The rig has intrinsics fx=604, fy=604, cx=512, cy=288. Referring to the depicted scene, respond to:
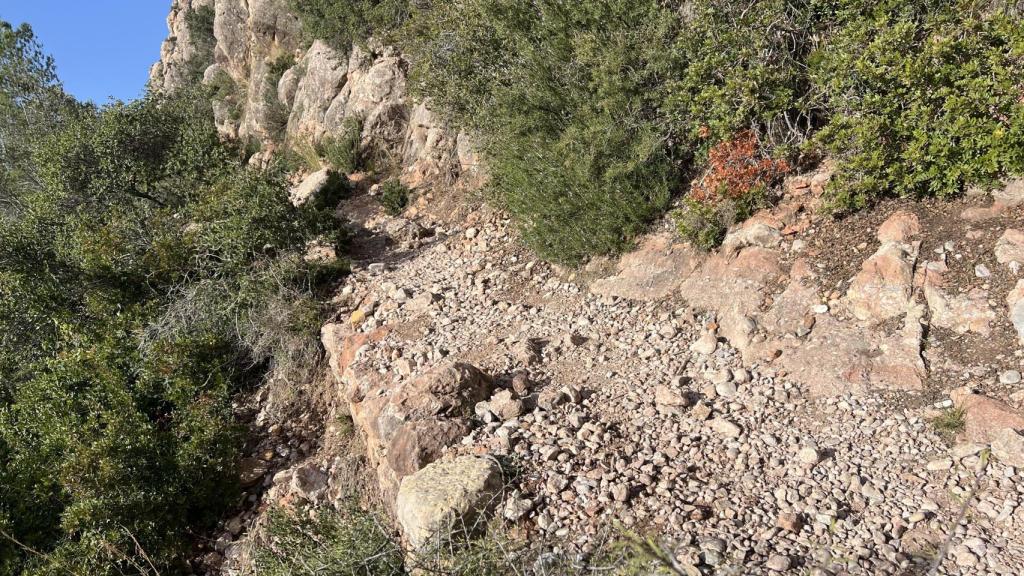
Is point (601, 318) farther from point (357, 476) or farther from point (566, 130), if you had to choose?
point (357, 476)

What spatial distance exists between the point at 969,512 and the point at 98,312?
9174 millimetres

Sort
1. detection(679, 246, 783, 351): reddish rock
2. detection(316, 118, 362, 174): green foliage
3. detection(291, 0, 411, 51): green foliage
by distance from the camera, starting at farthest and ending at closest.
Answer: detection(316, 118, 362, 174): green foliage, detection(291, 0, 411, 51): green foliage, detection(679, 246, 783, 351): reddish rock

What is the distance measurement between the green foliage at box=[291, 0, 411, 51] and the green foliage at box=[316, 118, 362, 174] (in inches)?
75.8

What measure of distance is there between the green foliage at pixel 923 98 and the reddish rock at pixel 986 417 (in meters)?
1.78

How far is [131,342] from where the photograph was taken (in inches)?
288

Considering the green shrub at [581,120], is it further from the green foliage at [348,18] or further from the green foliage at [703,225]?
the green foliage at [348,18]

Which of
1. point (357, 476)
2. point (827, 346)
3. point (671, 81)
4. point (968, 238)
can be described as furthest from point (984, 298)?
point (357, 476)

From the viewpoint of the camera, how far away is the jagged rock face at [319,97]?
35.0ft

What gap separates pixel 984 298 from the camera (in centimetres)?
424

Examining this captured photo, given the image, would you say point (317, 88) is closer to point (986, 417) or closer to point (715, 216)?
point (715, 216)

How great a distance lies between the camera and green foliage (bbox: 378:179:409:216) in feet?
32.7

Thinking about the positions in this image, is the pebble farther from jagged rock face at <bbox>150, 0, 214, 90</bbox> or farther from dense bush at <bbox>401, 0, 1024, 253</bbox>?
jagged rock face at <bbox>150, 0, 214, 90</bbox>

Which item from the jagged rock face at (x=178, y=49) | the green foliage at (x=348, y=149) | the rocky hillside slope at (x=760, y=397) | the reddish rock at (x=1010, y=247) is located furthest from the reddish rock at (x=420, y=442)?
the jagged rock face at (x=178, y=49)

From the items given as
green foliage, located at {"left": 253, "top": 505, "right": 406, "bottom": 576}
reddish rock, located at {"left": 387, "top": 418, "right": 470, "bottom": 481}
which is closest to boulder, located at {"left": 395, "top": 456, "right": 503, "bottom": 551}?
green foliage, located at {"left": 253, "top": 505, "right": 406, "bottom": 576}
